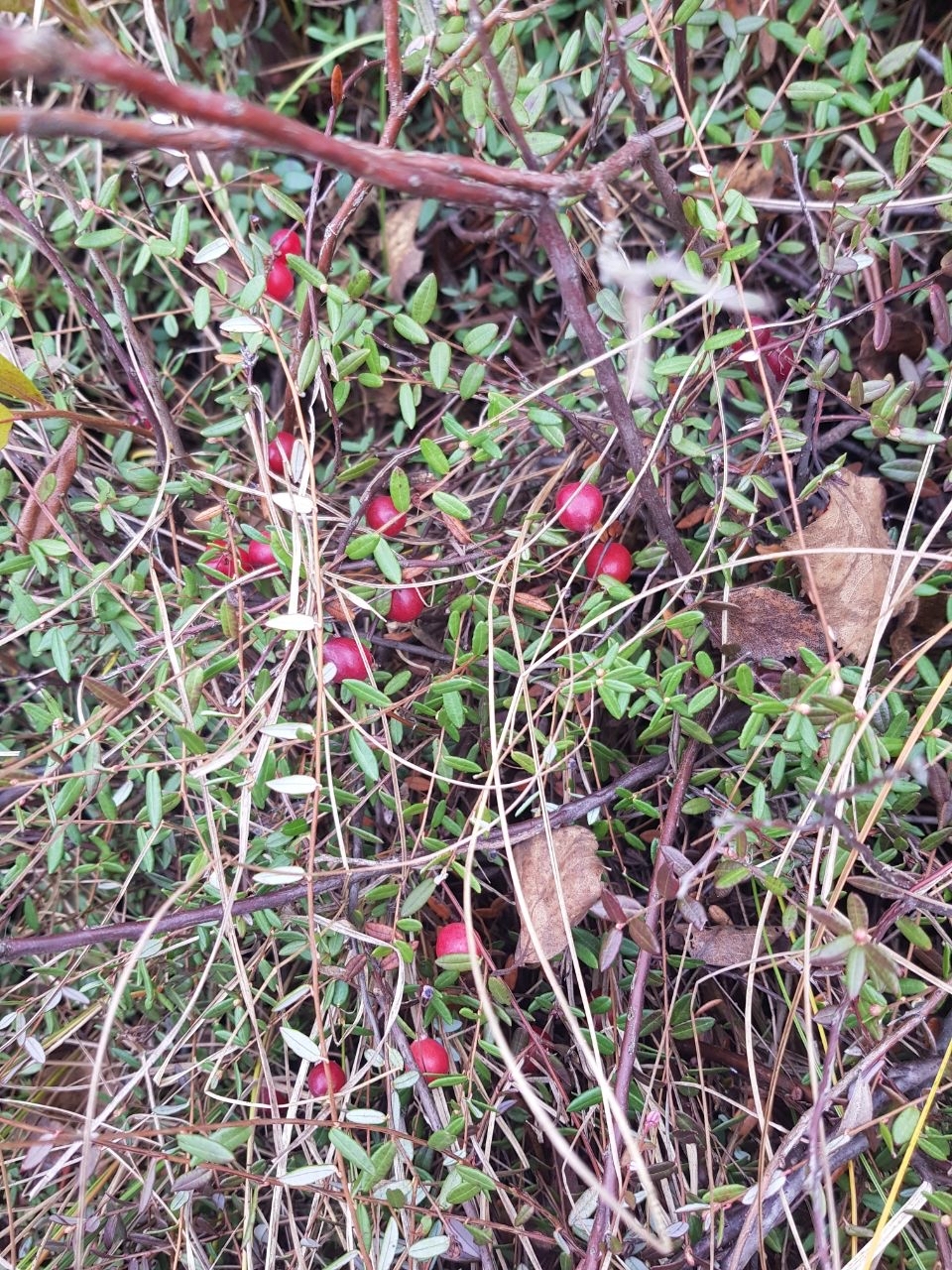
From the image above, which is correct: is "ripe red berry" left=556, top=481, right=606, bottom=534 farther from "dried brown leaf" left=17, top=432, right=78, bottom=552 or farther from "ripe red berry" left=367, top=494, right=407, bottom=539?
"dried brown leaf" left=17, top=432, right=78, bottom=552

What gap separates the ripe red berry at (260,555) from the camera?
1.68 m

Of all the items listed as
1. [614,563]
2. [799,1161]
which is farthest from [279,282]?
[799,1161]

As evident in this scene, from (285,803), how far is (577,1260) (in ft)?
2.79

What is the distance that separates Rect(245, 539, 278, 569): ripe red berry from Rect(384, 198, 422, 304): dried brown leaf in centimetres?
70

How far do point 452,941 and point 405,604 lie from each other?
0.56 metres

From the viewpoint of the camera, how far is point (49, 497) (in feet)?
5.65

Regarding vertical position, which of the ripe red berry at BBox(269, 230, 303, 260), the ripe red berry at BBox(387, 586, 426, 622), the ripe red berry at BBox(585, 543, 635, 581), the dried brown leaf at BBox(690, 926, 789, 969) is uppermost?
the ripe red berry at BBox(269, 230, 303, 260)

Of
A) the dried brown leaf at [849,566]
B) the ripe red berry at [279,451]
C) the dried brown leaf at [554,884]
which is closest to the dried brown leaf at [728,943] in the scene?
the dried brown leaf at [554,884]

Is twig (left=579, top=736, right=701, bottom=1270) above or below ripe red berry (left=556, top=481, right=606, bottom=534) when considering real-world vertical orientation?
below

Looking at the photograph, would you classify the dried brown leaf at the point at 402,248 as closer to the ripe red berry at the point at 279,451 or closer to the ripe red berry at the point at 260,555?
the ripe red berry at the point at 279,451

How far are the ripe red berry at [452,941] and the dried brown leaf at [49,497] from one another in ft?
3.31

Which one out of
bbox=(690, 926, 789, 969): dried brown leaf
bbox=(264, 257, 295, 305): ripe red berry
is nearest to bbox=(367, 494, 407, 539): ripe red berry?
bbox=(264, 257, 295, 305): ripe red berry

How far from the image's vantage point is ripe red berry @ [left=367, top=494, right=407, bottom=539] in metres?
1.58

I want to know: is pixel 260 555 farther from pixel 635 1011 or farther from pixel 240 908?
pixel 635 1011
